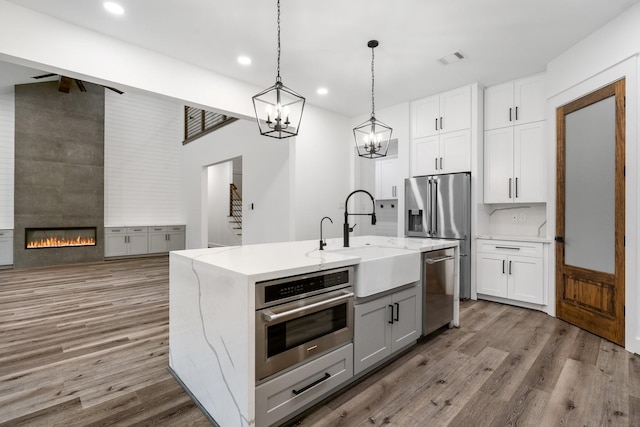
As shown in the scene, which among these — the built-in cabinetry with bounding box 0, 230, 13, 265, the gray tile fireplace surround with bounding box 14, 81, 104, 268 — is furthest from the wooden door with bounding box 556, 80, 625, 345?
the built-in cabinetry with bounding box 0, 230, 13, 265

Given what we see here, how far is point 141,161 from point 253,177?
14.4ft

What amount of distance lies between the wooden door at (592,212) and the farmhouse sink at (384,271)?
1940 millimetres

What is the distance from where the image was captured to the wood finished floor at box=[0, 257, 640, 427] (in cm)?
180

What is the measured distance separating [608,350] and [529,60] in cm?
316

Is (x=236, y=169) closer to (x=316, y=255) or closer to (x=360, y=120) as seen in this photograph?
(x=360, y=120)

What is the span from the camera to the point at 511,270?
3.96 meters

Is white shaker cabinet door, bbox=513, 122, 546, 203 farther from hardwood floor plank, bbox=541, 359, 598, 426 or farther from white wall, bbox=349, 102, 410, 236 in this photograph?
hardwood floor plank, bbox=541, 359, 598, 426

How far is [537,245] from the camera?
3.75 metres

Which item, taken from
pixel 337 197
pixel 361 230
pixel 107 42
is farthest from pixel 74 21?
pixel 361 230

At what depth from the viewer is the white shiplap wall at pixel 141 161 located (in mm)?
7875

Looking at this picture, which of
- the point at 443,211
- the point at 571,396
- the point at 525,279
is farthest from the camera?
the point at 443,211

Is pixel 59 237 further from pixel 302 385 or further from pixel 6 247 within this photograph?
pixel 302 385

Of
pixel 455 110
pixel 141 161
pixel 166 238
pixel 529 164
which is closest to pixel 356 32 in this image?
pixel 455 110

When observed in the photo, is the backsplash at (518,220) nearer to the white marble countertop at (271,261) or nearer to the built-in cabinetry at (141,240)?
the white marble countertop at (271,261)
